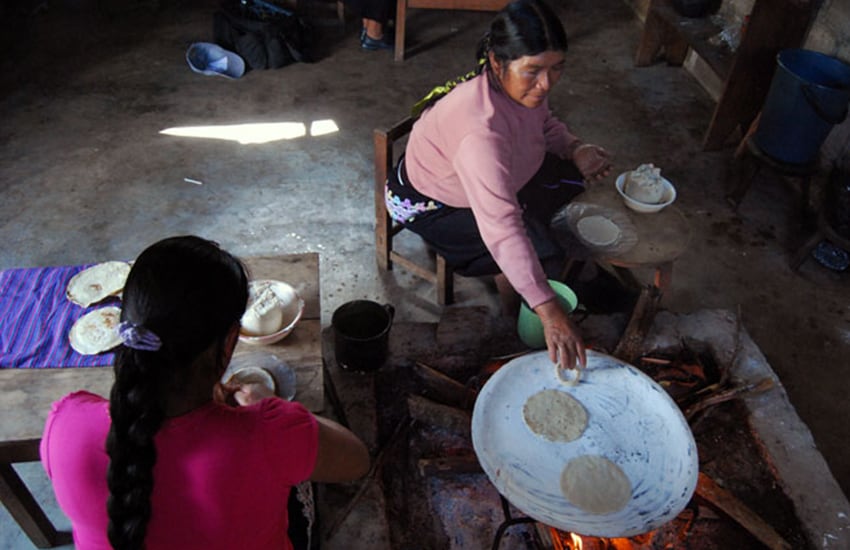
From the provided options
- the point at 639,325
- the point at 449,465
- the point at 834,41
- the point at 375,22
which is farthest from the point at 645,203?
the point at 375,22

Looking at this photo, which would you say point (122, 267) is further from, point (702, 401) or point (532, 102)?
point (702, 401)

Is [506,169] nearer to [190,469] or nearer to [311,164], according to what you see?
[190,469]

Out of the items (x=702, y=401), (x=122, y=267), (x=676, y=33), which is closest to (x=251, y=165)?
(x=122, y=267)

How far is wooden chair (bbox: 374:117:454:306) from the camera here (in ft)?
8.98

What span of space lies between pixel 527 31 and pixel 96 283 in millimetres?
1575

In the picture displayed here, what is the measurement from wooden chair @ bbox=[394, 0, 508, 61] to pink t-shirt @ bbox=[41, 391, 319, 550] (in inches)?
171

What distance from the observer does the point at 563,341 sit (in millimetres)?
1791

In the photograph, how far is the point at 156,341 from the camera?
1.03m

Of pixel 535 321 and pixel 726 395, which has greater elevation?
pixel 535 321

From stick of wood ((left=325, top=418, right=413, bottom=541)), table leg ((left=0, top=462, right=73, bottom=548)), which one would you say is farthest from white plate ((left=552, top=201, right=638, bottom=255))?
table leg ((left=0, top=462, right=73, bottom=548))

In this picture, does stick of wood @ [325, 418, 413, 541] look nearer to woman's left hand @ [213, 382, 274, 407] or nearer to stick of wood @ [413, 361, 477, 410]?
stick of wood @ [413, 361, 477, 410]

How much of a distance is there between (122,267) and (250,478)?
1.18 meters

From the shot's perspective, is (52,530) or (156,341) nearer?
(156,341)

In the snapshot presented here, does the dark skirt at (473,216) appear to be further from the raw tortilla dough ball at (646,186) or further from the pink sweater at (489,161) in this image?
the raw tortilla dough ball at (646,186)
